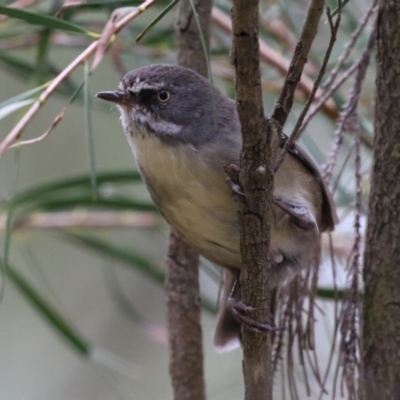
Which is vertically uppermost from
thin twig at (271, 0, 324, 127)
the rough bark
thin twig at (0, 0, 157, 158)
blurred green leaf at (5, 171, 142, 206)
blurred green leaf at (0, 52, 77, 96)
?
blurred green leaf at (0, 52, 77, 96)

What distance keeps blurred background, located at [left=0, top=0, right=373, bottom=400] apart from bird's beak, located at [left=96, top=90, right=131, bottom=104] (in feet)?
0.65

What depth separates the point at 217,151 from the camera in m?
2.62

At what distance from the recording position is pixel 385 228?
2.19 meters

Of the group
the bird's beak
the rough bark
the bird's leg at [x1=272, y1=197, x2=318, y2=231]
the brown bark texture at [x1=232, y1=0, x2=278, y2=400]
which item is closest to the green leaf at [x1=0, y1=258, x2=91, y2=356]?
the rough bark

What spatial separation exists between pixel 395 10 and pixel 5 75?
527cm

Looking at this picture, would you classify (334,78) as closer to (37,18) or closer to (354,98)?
(354,98)

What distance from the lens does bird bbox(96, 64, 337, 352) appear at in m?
2.63

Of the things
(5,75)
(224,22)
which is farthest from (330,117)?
(5,75)

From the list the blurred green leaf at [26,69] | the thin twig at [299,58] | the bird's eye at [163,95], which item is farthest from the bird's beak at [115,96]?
the thin twig at [299,58]

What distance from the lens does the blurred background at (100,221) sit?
332 cm

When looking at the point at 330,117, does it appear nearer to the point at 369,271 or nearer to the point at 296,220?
the point at 296,220

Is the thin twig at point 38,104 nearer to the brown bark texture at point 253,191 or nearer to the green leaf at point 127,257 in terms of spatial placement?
the brown bark texture at point 253,191

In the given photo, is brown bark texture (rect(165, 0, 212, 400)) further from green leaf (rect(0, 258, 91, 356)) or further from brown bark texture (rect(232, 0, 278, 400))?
brown bark texture (rect(232, 0, 278, 400))

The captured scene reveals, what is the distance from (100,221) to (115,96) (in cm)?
118
